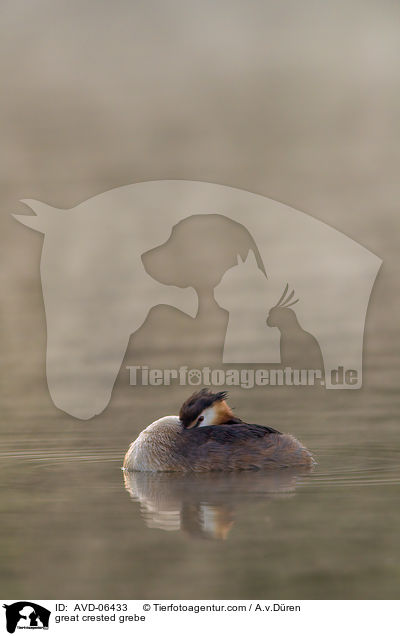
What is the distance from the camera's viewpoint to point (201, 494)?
327 inches

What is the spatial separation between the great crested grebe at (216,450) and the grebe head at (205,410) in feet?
0.17

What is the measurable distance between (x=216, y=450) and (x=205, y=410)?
0.42 meters

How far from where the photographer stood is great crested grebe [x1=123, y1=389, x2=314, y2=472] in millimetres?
9094

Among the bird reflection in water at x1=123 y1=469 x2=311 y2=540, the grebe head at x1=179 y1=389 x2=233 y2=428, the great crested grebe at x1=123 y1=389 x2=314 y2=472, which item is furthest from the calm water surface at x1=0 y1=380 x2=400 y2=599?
the grebe head at x1=179 y1=389 x2=233 y2=428

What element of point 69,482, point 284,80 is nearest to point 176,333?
point 69,482

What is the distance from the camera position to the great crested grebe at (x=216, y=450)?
9.09m

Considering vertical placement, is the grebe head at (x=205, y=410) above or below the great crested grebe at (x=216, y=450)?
above

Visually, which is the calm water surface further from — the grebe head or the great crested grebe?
the grebe head

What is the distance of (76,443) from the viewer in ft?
32.4

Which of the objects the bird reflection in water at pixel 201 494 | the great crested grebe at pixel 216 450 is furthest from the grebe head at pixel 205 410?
the bird reflection in water at pixel 201 494
